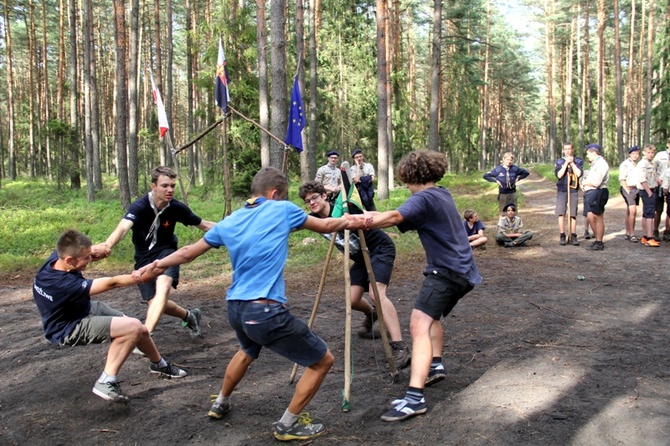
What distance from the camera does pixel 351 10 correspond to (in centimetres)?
2842

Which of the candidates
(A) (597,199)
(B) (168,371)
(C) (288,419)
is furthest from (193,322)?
(A) (597,199)

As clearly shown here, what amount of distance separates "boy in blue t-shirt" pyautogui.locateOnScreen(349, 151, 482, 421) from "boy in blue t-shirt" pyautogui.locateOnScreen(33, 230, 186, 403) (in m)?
2.22

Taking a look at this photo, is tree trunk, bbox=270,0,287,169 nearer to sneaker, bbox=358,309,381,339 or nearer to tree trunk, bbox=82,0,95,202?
sneaker, bbox=358,309,381,339

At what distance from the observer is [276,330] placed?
3.62m

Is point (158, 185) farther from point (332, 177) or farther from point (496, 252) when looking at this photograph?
point (496, 252)

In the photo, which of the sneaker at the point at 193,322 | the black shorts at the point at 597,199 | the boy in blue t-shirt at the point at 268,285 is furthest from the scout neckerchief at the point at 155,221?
the black shorts at the point at 597,199

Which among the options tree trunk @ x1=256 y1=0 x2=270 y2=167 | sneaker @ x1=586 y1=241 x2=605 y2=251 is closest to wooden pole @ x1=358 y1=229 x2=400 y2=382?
sneaker @ x1=586 y1=241 x2=605 y2=251

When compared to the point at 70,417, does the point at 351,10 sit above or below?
above

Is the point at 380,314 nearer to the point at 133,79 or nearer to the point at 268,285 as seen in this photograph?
the point at 268,285

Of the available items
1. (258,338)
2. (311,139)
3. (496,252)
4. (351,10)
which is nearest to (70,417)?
(258,338)

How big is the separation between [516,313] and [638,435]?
12.1 feet

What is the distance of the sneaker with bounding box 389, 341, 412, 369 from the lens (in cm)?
520

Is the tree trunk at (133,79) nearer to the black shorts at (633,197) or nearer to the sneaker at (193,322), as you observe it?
the sneaker at (193,322)

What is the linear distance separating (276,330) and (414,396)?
1.26m
